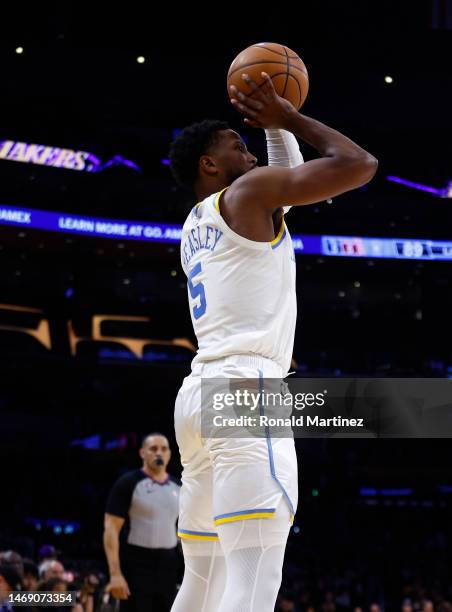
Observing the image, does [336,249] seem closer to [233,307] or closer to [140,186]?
[140,186]

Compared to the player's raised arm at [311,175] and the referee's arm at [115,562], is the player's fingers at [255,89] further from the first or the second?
the referee's arm at [115,562]

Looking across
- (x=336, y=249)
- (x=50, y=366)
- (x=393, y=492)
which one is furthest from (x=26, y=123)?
(x=393, y=492)

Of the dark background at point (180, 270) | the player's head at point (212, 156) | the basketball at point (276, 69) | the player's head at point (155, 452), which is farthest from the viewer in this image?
the dark background at point (180, 270)

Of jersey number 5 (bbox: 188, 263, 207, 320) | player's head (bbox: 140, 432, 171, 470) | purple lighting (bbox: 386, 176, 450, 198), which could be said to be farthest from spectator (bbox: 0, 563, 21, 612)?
purple lighting (bbox: 386, 176, 450, 198)

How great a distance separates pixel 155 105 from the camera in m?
21.0

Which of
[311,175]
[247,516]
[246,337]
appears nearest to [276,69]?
[311,175]

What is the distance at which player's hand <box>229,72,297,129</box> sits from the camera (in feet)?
10.4

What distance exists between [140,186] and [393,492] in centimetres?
1084

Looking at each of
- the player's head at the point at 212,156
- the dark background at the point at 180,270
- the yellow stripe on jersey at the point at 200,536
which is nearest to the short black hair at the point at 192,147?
the player's head at the point at 212,156

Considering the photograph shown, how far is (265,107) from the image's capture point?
3205mm

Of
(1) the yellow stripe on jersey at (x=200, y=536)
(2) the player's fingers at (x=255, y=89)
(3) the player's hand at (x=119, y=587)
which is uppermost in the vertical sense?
(2) the player's fingers at (x=255, y=89)

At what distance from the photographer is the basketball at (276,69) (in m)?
3.58

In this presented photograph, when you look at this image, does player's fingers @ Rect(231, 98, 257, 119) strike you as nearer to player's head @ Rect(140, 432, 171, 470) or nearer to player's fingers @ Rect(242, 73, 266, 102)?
player's fingers @ Rect(242, 73, 266, 102)

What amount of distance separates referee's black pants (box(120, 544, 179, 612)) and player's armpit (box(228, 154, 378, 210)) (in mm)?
4217
